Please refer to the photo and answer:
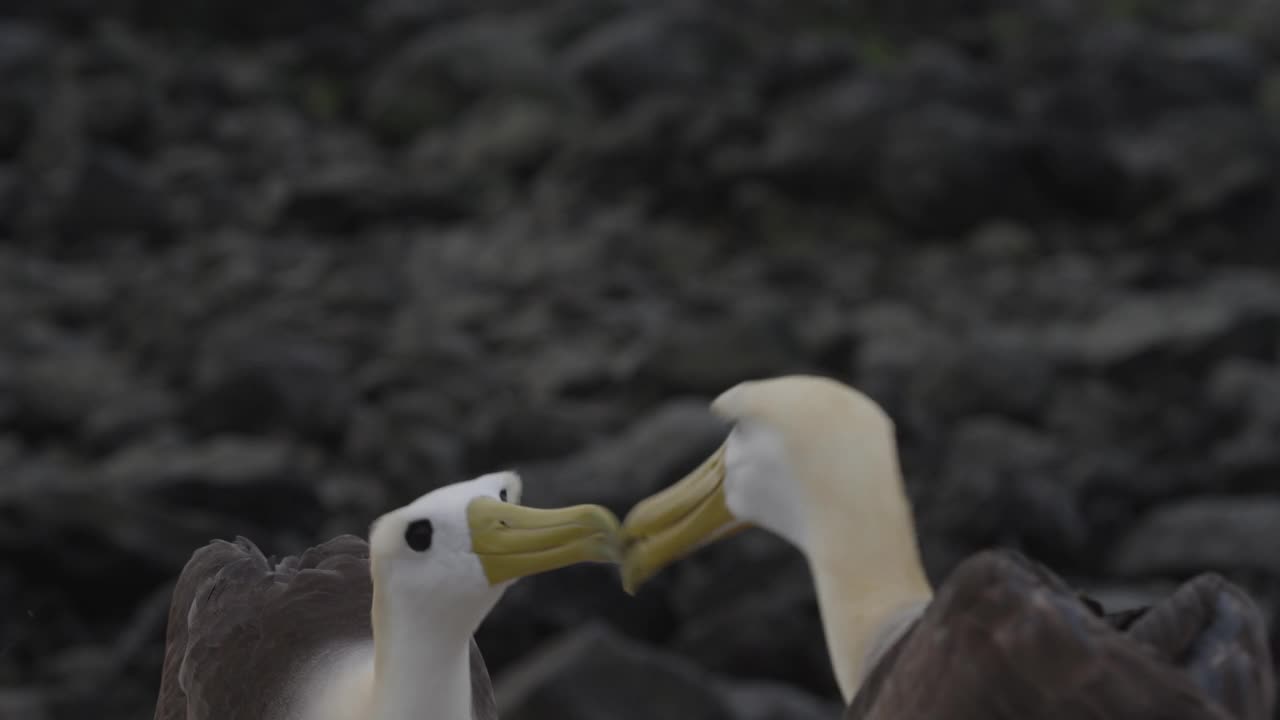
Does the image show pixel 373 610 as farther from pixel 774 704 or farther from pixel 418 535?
pixel 774 704

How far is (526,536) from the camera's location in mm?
3342

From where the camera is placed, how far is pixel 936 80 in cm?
1908

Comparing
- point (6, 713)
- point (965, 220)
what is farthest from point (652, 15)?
point (6, 713)

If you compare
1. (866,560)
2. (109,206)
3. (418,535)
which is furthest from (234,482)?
(109,206)

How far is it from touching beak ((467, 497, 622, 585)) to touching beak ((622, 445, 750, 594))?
27 cm

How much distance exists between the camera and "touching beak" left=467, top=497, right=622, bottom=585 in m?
3.34

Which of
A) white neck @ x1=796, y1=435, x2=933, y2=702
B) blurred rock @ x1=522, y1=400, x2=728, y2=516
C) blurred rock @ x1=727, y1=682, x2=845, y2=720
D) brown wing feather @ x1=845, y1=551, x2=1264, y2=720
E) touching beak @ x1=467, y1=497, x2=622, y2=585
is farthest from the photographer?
blurred rock @ x1=522, y1=400, x2=728, y2=516

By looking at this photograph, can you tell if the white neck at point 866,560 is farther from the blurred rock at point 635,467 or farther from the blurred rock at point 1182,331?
the blurred rock at point 1182,331

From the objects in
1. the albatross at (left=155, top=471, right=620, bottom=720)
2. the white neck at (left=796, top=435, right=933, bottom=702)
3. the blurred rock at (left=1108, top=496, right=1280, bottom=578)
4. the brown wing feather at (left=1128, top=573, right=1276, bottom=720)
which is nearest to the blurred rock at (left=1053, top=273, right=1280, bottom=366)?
the blurred rock at (left=1108, top=496, right=1280, bottom=578)

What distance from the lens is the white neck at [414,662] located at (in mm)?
3395

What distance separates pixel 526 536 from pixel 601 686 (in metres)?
3.04

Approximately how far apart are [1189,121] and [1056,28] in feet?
14.6

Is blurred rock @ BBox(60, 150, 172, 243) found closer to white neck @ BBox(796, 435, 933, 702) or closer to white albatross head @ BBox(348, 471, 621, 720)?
white albatross head @ BBox(348, 471, 621, 720)

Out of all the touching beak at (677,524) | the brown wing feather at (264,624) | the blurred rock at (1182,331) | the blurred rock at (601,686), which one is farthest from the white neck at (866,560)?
the blurred rock at (1182,331)
